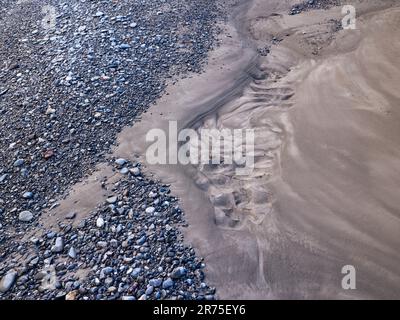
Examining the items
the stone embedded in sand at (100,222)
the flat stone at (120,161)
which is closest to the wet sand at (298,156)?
the flat stone at (120,161)

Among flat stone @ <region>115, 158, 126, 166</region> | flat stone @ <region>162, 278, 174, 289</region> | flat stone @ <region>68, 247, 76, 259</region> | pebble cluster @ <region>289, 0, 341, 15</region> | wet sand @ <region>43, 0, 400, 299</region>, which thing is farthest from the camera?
pebble cluster @ <region>289, 0, 341, 15</region>

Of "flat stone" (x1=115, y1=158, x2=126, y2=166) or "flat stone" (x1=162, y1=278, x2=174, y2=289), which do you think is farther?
"flat stone" (x1=115, y1=158, x2=126, y2=166)

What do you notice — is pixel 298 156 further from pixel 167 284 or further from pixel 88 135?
pixel 88 135

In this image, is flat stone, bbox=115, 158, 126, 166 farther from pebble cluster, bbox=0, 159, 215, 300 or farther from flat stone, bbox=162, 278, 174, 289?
flat stone, bbox=162, 278, 174, 289

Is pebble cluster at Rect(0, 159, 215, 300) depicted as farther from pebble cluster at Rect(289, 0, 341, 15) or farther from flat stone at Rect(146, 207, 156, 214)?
pebble cluster at Rect(289, 0, 341, 15)

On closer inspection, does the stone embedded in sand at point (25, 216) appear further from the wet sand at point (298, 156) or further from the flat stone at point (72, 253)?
the flat stone at point (72, 253)

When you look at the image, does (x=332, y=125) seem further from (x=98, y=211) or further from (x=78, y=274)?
(x=78, y=274)

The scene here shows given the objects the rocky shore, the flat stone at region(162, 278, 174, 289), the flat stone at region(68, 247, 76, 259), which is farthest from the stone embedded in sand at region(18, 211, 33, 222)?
the flat stone at region(162, 278, 174, 289)

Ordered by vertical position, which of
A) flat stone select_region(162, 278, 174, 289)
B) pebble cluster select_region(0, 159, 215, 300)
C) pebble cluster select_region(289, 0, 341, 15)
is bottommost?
flat stone select_region(162, 278, 174, 289)

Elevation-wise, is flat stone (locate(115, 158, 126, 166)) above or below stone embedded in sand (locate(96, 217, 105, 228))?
above

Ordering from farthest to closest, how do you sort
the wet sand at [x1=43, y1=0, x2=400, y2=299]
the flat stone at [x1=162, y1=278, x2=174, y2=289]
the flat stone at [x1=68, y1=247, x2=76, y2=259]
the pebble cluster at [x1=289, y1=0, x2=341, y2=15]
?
1. the pebble cluster at [x1=289, y1=0, x2=341, y2=15]
2. the flat stone at [x1=68, y1=247, x2=76, y2=259]
3. the wet sand at [x1=43, y1=0, x2=400, y2=299]
4. the flat stone at [x1=162, y1=278, x2=174, y2=289]

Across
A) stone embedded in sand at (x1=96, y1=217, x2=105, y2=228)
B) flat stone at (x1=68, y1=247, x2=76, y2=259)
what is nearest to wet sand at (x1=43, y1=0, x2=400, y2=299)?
stone embedded in sand at (x1=96, y1=217, x2=105, y2=228)
